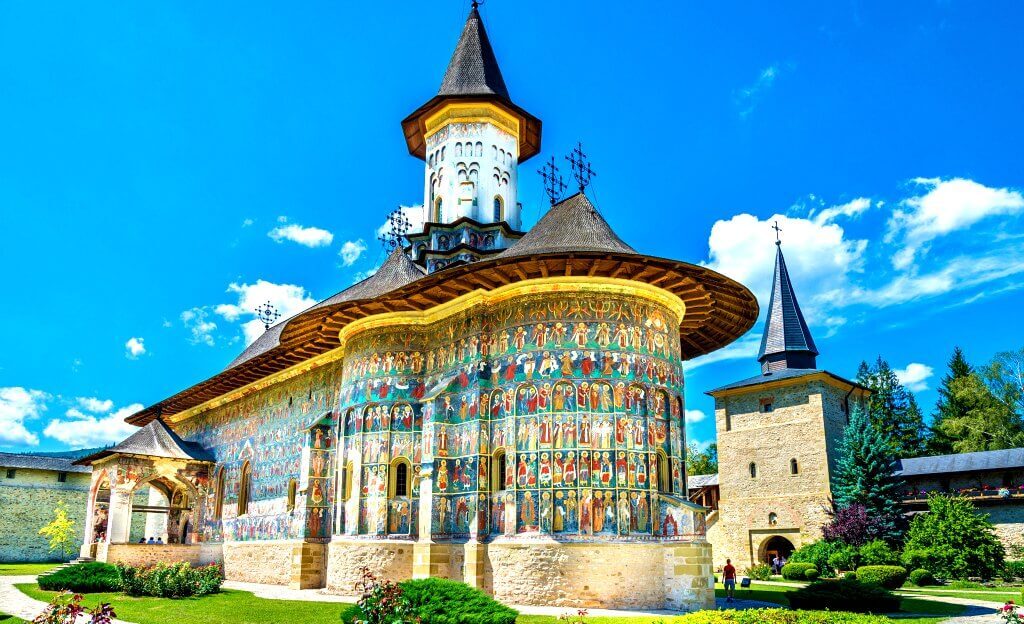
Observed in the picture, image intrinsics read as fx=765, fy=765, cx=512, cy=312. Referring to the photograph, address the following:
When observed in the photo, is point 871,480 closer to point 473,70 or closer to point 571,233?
point 571,233

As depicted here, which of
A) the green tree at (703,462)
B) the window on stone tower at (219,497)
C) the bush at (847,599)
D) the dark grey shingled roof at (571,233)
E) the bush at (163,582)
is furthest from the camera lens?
the green tree at (703,462)

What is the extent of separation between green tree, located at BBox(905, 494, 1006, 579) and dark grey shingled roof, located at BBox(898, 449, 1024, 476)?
455 centimetres

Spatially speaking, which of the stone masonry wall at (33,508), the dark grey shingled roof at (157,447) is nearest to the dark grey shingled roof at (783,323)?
the dark grey shingled roof at (157,447)

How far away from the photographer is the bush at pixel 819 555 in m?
25.9

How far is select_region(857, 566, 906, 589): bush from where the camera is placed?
20141mm

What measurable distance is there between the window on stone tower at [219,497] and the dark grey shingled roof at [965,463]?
26182mm

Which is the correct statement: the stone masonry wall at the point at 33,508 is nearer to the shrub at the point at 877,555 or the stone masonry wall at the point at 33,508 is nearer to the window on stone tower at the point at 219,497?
the window on stone tower at the point at 219,497

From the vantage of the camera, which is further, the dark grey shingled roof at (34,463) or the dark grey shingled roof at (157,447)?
the dark grey shingled roof at (34,463)

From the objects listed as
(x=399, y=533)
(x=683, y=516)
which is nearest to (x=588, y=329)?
(x=683, y=516)

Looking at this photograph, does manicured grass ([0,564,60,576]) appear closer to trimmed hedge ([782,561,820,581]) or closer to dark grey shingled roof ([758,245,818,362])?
trimmed hedge ([782,561,820,581])

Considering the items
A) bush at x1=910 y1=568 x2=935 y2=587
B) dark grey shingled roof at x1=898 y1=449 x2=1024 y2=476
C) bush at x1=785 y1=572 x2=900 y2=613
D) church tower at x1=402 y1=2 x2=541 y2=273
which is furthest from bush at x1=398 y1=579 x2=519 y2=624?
dark grey shingled roof at x1=898 y1=449 x2=1024 y2=476

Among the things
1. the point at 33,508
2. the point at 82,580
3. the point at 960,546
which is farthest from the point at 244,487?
the point at 960,546

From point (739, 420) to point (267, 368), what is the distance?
20.2 metres

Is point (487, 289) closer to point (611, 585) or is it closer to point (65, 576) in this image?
point (611, 585)
